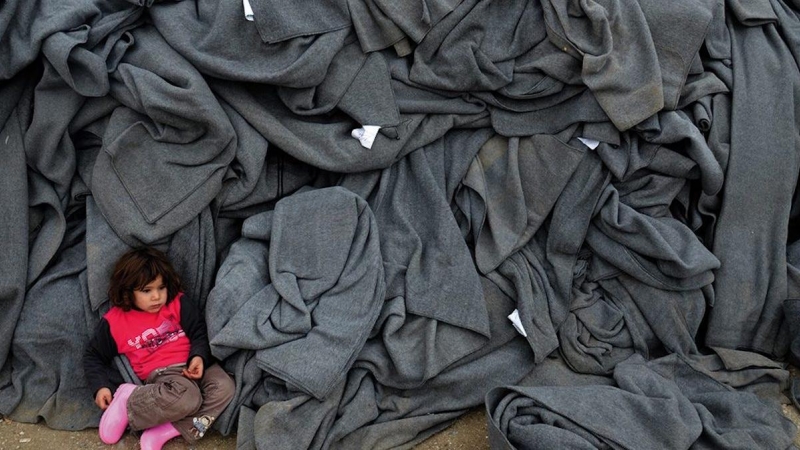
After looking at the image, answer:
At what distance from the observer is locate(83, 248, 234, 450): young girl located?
6.74 feet

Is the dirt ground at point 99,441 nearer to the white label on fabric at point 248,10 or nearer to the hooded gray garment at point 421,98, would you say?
the hooded gray garment at point 421,98

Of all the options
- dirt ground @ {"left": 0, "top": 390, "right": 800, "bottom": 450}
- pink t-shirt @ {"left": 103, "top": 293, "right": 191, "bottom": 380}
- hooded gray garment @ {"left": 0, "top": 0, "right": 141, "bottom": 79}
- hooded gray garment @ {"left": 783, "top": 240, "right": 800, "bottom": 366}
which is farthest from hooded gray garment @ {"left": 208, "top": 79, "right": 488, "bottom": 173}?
hooded gray garment @ {"left": 783, "top": 240, "right": 800, "bottom": 366}

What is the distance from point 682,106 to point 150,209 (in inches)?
61.7

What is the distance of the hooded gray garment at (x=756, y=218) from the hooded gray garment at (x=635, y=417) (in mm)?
238

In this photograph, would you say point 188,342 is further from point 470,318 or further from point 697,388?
point 697,388

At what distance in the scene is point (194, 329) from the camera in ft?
7.20

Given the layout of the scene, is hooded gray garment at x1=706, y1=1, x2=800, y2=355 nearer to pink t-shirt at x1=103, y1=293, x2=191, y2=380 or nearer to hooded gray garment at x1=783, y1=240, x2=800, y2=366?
hooded gray garment at x1=783, y1=240, x2=800, y2=366

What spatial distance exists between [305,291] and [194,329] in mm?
332

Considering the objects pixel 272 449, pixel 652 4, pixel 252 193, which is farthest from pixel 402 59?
pixel 272 449

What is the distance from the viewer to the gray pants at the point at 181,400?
2035mm

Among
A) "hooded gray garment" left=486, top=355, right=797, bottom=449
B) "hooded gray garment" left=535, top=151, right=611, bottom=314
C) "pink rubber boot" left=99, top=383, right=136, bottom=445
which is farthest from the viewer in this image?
"hooded gray garment" left=535, top=151, right=611, bottom=314

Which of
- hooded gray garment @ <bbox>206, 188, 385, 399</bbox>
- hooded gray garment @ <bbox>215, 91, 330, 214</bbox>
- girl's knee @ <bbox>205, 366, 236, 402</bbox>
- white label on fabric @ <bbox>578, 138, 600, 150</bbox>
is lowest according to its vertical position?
girl's knee @ <bbox>205, 366, 236, 402</bbox>

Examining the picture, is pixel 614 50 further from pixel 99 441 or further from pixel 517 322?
pixel 99 441

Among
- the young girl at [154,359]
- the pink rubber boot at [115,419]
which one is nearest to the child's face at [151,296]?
the young girl at [154,359]
